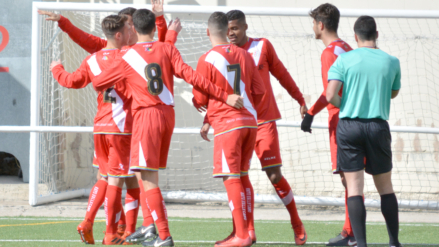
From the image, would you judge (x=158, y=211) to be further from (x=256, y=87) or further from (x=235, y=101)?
(x=256, y=87)

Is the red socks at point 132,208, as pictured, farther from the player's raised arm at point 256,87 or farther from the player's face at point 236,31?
the player's face at point 236,31

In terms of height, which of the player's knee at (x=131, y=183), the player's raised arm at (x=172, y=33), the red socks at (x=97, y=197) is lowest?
the red socks at (x=97, y=197)

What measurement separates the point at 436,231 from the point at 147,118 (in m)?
3.66

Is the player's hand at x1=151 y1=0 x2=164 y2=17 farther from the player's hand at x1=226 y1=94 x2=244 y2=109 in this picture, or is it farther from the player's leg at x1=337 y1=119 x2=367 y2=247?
the player's leg at x1=337 y1=119 x2=367 y2=247

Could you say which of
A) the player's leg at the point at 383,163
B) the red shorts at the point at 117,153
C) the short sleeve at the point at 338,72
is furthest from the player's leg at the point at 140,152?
the player's leg at the point at 383,163

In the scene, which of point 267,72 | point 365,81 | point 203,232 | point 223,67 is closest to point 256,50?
point 267,72

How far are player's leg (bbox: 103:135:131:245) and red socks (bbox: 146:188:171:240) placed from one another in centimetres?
50

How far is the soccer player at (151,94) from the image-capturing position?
12.4 feet

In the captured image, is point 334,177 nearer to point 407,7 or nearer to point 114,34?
point 407,7

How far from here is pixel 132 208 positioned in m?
4.38

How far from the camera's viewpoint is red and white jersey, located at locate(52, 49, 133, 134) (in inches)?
167

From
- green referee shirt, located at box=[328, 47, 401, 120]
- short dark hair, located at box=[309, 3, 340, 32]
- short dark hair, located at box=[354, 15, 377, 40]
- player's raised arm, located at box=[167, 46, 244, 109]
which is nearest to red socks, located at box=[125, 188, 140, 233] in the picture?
player's raised arm, located at box=[167, 46, 244, 109]

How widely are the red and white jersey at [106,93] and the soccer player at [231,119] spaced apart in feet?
2.36

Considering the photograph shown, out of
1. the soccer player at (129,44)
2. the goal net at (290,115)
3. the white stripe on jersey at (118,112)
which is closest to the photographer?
the soccer player at (129,44)
